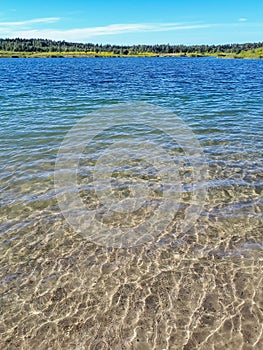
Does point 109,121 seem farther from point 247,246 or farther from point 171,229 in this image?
point 247,246

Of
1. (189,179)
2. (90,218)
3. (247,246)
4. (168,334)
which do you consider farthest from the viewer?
(189,179)

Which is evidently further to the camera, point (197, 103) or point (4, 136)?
point (197, 103)

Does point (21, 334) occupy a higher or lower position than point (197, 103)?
lower

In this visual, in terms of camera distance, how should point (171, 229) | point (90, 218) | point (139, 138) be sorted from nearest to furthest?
point (171, 229), point (90, 218), point (139, 138)

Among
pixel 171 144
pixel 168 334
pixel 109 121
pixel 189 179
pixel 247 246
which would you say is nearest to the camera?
pixel 168 334

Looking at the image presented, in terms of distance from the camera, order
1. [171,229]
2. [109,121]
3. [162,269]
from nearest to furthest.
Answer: [162,269] < [171,229] < [109,121]

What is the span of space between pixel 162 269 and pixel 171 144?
11.2 metres

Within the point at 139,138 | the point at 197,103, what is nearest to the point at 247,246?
the point at 139,138

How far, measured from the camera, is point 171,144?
18672 millimetres

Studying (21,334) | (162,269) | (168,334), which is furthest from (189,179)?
(21,334)

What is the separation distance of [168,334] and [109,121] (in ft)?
62.7

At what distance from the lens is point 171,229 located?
33.8 ft

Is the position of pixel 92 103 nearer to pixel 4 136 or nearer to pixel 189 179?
pixel 4 136

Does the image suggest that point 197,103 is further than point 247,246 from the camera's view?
Yes
